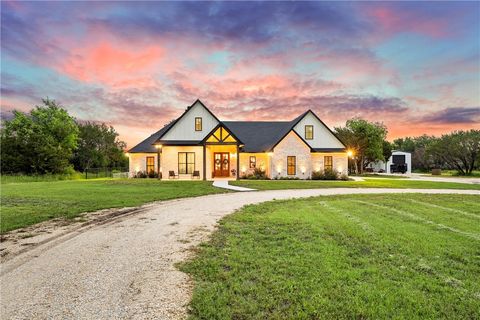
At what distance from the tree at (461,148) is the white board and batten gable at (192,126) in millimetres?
44561

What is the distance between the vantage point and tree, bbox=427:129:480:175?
158 ft

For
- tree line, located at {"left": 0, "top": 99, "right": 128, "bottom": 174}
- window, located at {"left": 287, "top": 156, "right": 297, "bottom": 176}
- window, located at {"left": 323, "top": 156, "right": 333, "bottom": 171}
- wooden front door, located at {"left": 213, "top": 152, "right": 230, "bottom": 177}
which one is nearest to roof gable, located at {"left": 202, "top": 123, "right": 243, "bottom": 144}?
wooden front door, located at {"left": 213, "top": 152, "right": 230, "bottom": 177}

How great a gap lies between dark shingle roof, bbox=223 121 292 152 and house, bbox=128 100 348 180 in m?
0.11

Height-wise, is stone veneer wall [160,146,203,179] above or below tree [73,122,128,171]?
below

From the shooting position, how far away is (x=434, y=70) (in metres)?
25.8

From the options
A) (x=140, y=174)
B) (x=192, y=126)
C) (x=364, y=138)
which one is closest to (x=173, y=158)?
(x=192, y=126)

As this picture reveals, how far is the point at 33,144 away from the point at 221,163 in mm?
25998

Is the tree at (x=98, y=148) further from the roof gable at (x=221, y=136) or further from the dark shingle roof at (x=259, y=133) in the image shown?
the roof gable at (x=221, y=136)

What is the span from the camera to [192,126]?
95.1 feet

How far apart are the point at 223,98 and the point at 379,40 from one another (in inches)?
823

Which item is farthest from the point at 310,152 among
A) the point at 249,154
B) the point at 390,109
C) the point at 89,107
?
the point at 89,107

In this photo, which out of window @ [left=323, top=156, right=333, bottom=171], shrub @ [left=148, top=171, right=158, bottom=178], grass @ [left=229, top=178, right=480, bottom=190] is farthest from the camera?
window @ [left=323, top=156, right=333, bottom=171]

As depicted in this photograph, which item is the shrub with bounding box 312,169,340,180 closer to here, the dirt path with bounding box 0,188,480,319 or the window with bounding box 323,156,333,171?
the window with bounding box 323,156,333,171

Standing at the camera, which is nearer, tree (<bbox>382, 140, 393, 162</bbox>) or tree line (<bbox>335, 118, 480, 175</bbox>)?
tree line (<bbox>335, 118, 480, 175</bbox>)
